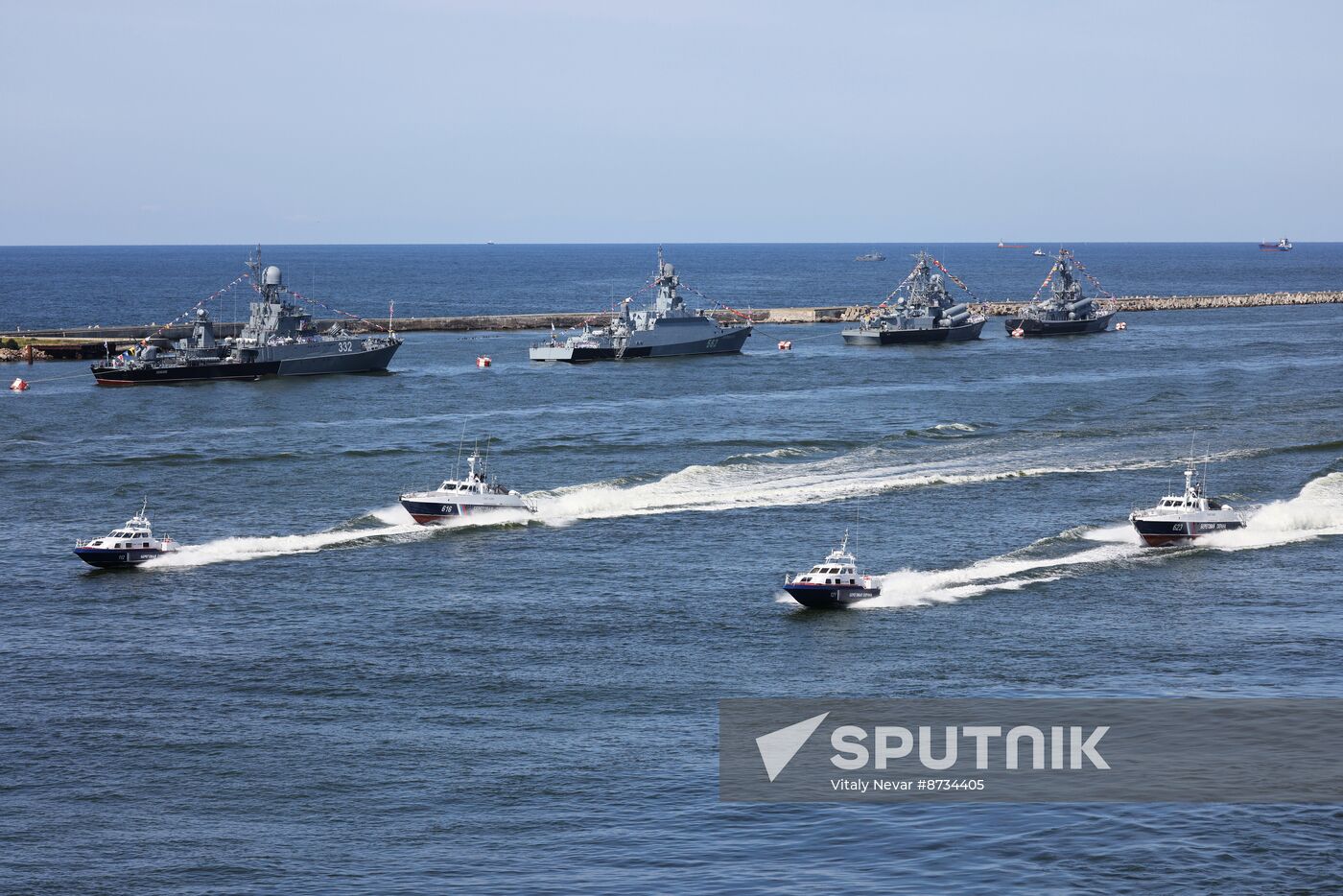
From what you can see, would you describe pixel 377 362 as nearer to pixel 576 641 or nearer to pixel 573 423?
pixel 573 423

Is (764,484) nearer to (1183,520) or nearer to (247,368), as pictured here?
(1183,520)

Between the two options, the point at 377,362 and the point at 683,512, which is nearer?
the point at 683,512

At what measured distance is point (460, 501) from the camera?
277ft

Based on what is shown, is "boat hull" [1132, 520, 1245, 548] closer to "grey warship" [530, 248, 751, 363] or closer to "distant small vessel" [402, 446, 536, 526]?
"distant small vessel" [402, 446, 536, 526]

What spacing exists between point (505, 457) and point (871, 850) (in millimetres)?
65218

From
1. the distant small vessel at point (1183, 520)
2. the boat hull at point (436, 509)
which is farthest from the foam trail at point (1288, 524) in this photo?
the boat hull at point (436, 509)

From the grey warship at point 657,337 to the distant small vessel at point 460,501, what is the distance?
285 feet

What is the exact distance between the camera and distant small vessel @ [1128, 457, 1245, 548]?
78.3 m

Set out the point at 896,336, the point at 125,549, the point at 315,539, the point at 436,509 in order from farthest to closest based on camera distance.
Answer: the point at 896,336 < the point at 436,509 < the point at 315,539 < the point at 125,549

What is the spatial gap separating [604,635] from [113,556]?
2733 centimetres

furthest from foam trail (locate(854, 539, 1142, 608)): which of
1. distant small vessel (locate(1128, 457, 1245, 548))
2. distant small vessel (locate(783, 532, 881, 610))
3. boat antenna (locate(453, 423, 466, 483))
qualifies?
boat antenna (locate(453, 423, 466, 483))

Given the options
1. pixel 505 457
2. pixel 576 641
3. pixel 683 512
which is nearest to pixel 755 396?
pixel 505 457

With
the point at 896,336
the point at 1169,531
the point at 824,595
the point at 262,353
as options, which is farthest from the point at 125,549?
the point at 896,336

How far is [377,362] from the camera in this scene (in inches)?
6457
